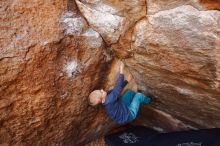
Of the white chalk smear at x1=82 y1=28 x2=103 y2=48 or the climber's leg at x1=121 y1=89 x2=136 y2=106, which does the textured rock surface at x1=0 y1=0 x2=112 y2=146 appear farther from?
the climber's leg at x1=121 y1=89 x2=136 y2=106

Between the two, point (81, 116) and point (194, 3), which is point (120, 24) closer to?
point (194, 3)

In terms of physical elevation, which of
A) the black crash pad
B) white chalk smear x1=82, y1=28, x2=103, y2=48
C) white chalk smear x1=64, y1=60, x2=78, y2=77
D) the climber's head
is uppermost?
white chalk smear x1=82, y1=28, x2=103, y2=48

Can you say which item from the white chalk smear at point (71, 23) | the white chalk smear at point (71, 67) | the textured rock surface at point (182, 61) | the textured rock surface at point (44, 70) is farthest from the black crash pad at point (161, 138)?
the white chalk smear at point (71, 23)

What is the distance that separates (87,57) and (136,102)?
2.25 feet

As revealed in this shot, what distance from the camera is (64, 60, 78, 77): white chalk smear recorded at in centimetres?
247

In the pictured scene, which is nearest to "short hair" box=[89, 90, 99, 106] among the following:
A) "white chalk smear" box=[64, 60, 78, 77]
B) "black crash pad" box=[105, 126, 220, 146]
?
"white chalk smear" box=[64, 60, 78, 77]

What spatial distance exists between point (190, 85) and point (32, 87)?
1267 millimetres

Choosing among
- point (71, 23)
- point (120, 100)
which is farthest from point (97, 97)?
point (71, 23)

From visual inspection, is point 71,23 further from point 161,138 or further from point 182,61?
point 161,138

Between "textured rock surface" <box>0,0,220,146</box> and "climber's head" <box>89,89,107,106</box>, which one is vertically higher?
"textured rock surface" <box>0,0,220,146</box>

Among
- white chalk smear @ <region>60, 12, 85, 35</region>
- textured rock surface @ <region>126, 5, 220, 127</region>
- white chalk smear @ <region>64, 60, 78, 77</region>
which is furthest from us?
white chalk smear @ <region>64, 60, 78, 77</region>

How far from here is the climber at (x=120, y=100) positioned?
8.71ft

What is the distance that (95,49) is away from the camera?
2557 mm

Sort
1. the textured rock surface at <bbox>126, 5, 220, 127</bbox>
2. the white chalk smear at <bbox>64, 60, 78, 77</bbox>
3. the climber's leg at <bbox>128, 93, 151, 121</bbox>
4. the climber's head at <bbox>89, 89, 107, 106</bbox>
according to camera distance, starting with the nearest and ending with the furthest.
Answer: the textured rock surface at <bbox>126, 5, 220, 127</bbox>, the white chalk smear at <bbox>64, 60, 78, 77</bbox>, the climber's head at <bbox>89, 89, 107, 106</bbox>, the climber's leg at <bbox>128, 93, 151, 121</bbox>
